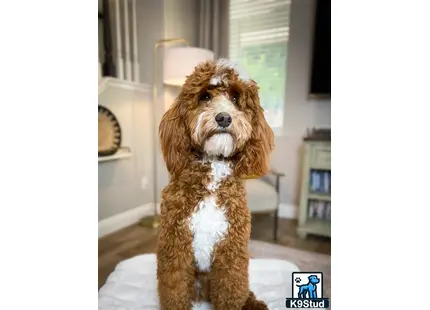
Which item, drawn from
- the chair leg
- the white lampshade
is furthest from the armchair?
the white lampshade

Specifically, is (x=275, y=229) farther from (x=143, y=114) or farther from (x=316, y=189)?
(x=143, y=114)

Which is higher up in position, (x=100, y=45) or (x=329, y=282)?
(x=100, y=45)

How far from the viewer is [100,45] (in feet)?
2.59

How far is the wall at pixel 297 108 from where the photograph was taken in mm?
762

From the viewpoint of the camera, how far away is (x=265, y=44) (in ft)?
2.59

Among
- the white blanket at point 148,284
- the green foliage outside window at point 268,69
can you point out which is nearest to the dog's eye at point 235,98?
the green foliage outside window at point 268,69

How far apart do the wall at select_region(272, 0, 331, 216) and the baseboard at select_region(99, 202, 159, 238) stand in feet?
1.24

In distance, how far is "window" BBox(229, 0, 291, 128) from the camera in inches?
30.3

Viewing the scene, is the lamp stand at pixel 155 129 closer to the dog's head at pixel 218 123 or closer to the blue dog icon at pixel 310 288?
the dog's head at pixel 218 123

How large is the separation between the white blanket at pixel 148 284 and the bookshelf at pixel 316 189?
0.44 feet
